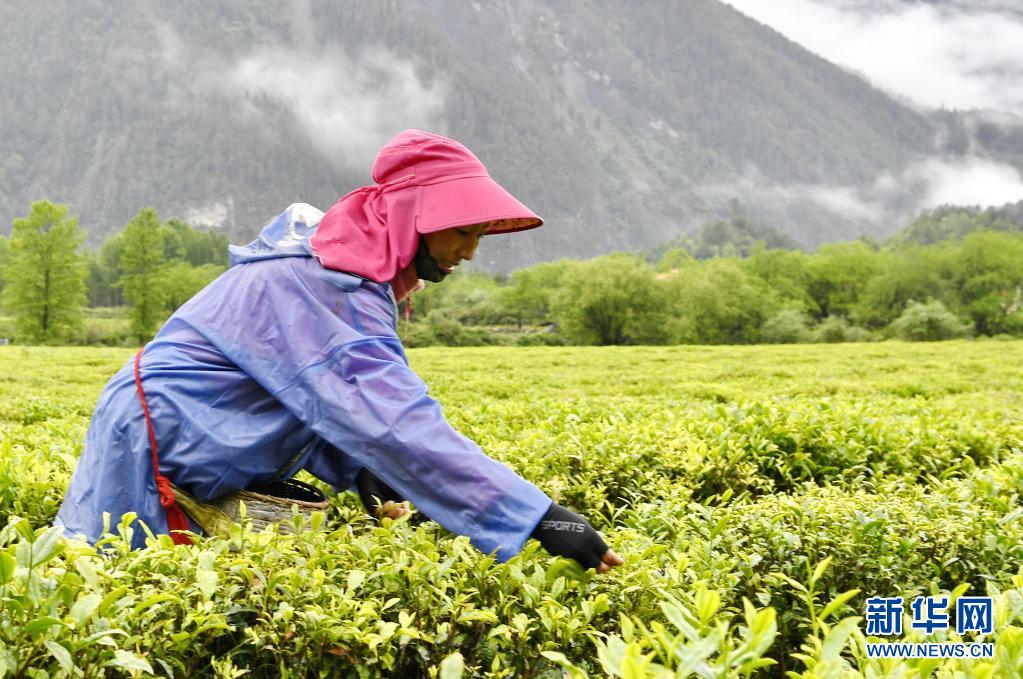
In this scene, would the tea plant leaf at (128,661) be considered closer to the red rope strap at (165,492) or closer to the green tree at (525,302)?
the red rope strap at (165,492)

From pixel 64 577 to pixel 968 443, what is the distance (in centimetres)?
536

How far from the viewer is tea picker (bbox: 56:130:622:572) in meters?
2.27

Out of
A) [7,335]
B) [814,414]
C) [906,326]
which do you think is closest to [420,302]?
[7,335]

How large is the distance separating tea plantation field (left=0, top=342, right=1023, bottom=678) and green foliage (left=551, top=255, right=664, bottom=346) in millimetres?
60207

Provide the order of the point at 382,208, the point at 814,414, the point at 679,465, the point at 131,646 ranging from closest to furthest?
the point at 131,646
the point at 382,208
the point at 679,465
the point at 814,414

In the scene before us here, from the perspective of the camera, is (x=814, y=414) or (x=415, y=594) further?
(x=814, y=414)

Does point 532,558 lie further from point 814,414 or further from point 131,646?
point 814,414

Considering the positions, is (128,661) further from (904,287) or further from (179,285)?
(904,287)

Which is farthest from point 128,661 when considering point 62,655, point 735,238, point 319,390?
point 735,238

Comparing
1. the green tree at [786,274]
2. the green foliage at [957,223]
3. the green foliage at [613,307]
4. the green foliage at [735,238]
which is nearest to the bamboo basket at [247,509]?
the green foliage at [613,307]

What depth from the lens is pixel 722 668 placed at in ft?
4.86

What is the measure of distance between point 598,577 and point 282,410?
115 centimetres

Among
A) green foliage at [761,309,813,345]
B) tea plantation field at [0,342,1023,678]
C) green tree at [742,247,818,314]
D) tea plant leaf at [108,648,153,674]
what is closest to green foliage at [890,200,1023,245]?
green tree at [742,247,818,314]

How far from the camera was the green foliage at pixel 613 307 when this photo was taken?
65375 mm
